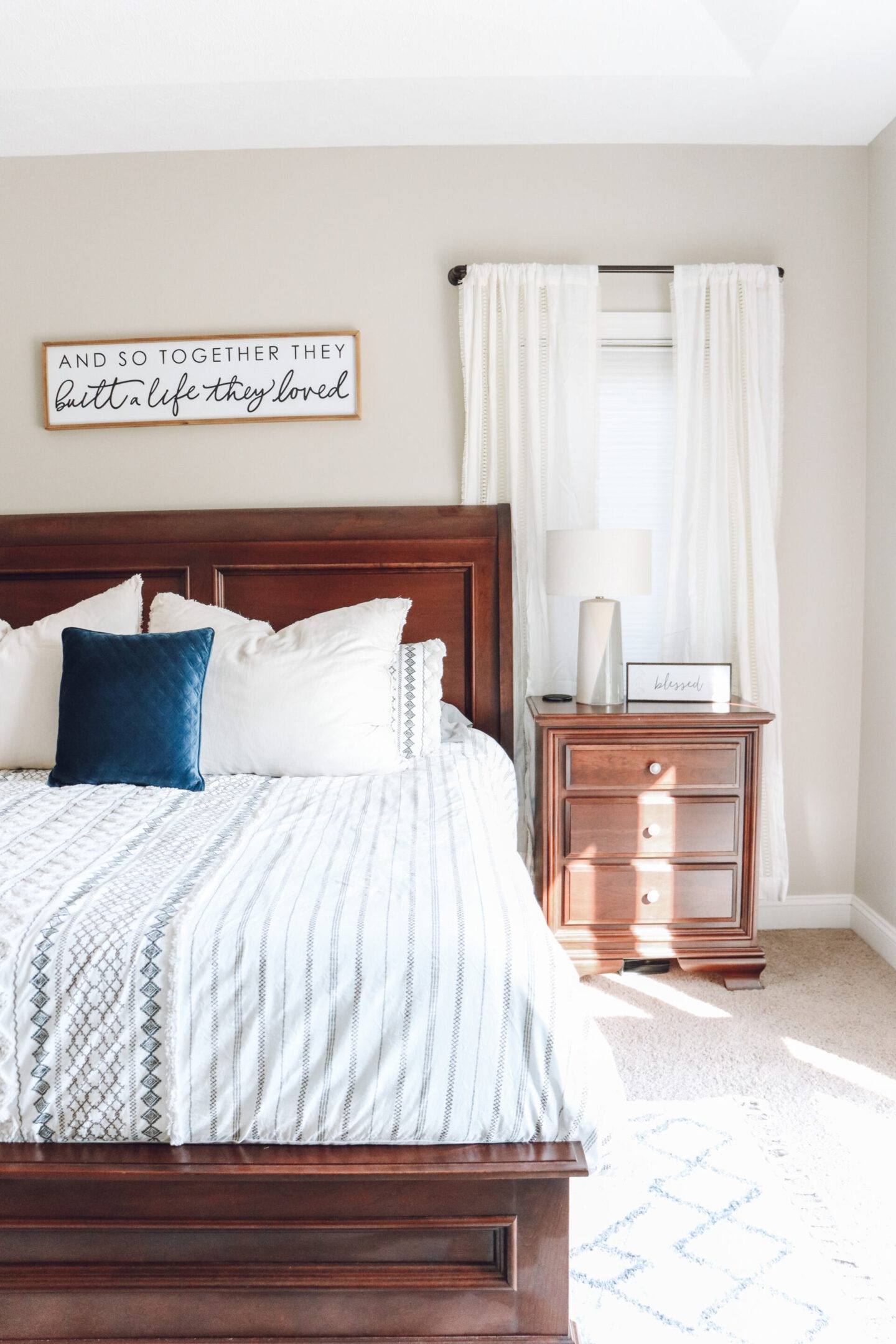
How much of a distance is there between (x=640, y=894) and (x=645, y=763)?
15.6 inches

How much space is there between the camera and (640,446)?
10.8 feet

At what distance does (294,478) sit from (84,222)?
111 cm

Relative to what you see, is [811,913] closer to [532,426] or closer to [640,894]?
[640,894]

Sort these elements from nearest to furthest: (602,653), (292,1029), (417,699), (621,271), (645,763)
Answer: (292,1029) < (417,699) < (645,763) < (602,653) < (621,271)

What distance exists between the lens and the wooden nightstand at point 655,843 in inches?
112

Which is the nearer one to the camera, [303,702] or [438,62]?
[303,702]

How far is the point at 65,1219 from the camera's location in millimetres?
1373

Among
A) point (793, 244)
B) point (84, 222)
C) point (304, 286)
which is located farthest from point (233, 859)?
point (793, 244)

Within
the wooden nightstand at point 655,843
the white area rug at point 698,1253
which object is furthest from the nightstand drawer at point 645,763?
the white area rug at point 698,1253

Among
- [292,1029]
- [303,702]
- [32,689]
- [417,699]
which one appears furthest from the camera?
[417,699]

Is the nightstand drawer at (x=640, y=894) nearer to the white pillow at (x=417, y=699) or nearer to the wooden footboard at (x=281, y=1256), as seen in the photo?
the white pillow at (x=417, y=699)

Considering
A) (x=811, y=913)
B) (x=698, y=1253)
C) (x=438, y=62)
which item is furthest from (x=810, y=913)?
(x=438, y=62)

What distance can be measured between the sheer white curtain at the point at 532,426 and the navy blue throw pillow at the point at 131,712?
1.19m

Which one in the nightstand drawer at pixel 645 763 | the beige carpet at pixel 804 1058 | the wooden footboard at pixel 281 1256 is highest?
the nightstand drawer at pixel 645 763
